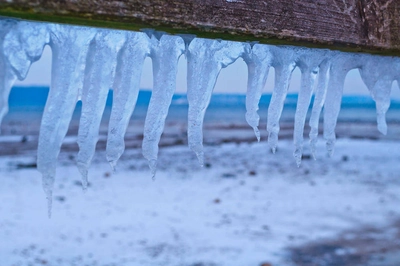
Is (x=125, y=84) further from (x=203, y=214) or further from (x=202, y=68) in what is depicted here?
(x=203, y=214)

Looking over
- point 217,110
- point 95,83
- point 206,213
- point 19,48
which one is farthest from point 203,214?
point 217,110

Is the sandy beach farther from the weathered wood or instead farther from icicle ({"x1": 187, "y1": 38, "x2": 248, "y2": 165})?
the weathered wood

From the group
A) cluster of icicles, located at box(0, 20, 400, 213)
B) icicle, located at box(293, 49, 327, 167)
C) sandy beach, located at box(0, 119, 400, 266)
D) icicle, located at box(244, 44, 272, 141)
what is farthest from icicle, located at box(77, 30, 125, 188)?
sandy beach, located at box(0, 119, 400, 266)

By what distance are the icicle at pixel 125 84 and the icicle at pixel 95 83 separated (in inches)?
1.0

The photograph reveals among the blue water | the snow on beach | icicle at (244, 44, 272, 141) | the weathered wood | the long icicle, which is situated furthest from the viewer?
the blue water

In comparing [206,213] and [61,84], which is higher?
[61,84]

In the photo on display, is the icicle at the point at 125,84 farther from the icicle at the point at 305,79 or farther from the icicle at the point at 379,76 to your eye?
the icicle at the point at 379,76

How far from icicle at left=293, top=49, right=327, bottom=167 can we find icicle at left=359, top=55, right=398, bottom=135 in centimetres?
13

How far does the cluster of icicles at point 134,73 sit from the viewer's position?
997 millimetres

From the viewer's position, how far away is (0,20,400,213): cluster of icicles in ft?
3.27

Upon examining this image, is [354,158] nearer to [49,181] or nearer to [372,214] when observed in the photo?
[372,214]

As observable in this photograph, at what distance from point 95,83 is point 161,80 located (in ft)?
0.50

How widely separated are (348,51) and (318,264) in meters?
3.14

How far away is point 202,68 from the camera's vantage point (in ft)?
3.81
